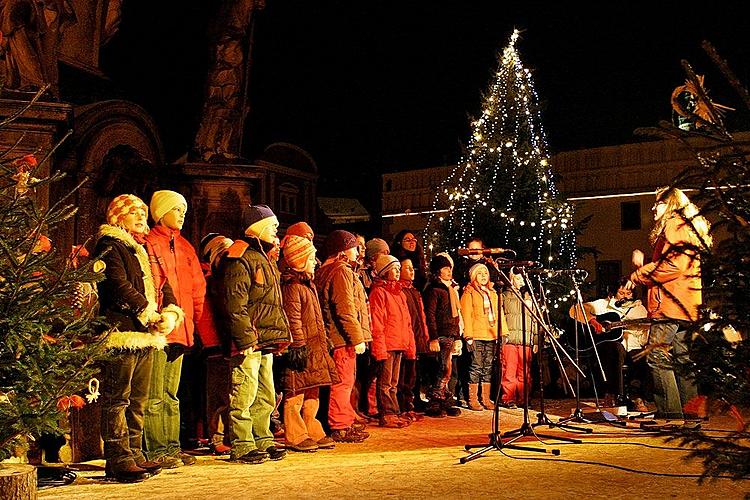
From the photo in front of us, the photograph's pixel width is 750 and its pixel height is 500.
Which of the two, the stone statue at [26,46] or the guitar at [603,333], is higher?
the stone statue at [26,46]

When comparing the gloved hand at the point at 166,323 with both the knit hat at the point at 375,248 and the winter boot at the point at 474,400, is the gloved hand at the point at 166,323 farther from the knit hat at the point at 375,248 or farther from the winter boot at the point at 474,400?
the winter boot at the point at 474,400

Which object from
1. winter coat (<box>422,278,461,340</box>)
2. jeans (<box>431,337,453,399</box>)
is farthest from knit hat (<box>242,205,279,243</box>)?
jeans (<box>431,337,453,399</box>)

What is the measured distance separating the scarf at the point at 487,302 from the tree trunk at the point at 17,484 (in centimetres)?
876

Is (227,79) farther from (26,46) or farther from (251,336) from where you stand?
(251,336)

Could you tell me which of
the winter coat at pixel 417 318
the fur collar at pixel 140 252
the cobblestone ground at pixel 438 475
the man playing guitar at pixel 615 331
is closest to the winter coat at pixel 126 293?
the fur collar at pixel 140 252

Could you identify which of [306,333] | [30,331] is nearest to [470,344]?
[306,333]

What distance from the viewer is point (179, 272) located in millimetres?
8070

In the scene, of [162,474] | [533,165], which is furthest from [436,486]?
[533,165]

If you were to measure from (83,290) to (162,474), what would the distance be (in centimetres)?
160

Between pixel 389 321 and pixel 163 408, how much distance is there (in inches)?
150

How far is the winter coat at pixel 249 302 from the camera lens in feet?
26.3

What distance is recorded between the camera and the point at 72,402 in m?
7.14

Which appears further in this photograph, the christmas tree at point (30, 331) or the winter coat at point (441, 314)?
the winter coat at point (441, 314)

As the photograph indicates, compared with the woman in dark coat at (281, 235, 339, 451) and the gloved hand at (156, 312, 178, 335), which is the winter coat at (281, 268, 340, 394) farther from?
the gloved hand at (156, 312, 178, 335)
